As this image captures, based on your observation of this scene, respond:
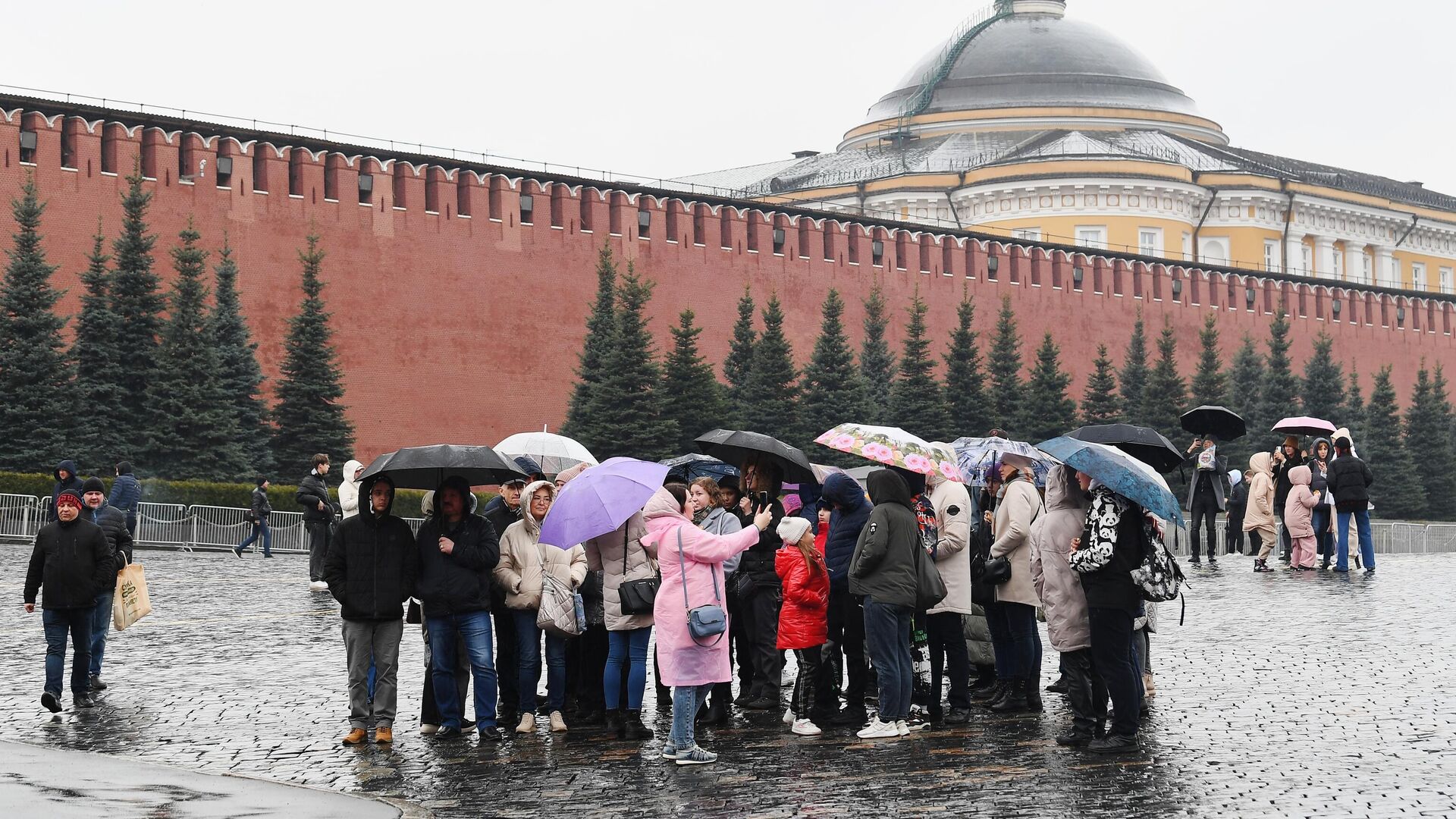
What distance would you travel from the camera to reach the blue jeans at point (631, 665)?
27.6 feet

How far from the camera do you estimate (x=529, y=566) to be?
8539 millimetres

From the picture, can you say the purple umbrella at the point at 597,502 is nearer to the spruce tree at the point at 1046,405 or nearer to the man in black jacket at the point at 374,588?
the man in black jacket at the point at 374,588

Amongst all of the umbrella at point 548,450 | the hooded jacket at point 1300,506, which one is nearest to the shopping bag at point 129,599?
the umbrella at point 548,450

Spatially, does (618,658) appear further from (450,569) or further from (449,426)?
(449,426)

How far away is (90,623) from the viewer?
9.84 meters

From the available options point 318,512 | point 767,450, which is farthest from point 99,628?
point 318,512

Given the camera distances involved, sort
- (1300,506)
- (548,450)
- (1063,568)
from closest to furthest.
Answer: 1. (1063,568)
2. (548,450)
3. (1300,506)

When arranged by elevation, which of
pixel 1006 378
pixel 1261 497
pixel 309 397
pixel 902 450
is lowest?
pixel 1261 497

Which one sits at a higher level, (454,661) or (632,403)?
(632,403)

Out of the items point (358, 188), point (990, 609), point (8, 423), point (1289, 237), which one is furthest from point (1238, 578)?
point (1289, 237)

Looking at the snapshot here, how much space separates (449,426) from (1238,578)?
1877 centimetres

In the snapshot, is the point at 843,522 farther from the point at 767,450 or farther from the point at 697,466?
the point at 697,466

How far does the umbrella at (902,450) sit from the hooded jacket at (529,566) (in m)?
1.32

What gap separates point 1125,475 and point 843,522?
152cm
